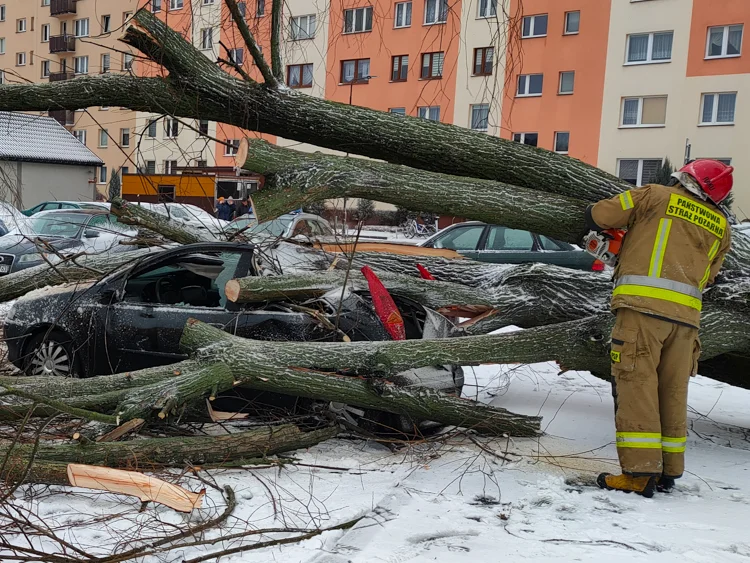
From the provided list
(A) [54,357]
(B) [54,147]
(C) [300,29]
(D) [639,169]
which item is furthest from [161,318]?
(D) [639,169]

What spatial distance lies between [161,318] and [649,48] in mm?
26856

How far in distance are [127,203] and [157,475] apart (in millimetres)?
3033

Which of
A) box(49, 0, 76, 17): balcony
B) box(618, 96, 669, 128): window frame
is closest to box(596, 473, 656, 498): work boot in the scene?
box(618, 96, 669, 128): window frame

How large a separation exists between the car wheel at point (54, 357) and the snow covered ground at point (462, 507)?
220 cm

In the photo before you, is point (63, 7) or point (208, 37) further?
point (63, 7)

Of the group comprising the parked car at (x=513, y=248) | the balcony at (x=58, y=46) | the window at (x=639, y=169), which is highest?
the balcony at (x=58, y=46)

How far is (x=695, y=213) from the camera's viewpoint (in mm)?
4406

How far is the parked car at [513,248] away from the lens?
11383mm

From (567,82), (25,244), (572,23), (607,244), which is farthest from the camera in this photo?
(567,82)

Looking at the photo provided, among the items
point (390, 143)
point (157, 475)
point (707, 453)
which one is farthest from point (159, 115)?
point (707, 453)

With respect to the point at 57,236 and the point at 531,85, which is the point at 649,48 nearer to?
the point at 531,85

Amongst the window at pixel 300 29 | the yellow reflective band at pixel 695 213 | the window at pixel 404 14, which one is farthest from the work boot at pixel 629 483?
the window at pixel 404 14

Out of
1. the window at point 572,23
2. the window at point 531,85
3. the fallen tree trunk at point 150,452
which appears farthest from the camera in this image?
the window at point 531,85

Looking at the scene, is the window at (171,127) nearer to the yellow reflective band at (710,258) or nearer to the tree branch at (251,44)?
the tree branch at (251,44)
